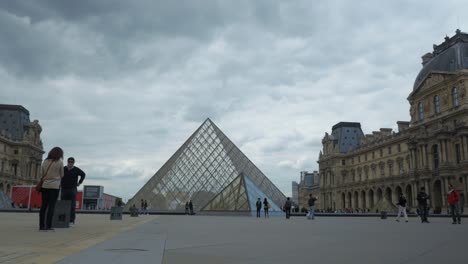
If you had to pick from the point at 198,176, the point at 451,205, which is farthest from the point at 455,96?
the point at 451,205

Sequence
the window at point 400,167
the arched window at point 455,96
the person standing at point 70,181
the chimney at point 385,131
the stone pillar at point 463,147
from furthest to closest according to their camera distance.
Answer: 1. the chimney at point 385,131
2. the window at point 400,167
3. the arched window at point 455,96
4. the stone pillar at point 463,147
5. the person standing at point 70,181

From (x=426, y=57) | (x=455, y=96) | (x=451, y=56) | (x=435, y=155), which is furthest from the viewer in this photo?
(x=426, y=57)

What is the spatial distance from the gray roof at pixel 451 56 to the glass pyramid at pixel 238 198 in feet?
102

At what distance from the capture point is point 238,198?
91.7 ft

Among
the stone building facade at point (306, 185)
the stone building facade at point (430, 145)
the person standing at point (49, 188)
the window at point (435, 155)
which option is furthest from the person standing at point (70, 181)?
the stone building facade at point (306, 185)

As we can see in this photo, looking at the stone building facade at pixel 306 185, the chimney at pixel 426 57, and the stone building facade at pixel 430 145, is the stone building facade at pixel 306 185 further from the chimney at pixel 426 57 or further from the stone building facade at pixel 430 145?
the chimney at pixel 426 57

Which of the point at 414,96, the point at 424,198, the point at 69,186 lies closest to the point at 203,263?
the point at 69,186

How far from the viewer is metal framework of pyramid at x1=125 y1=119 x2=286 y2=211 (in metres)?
34.1

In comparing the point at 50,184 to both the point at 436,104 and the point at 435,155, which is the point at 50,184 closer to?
the point at 435,155

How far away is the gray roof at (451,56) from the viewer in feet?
158

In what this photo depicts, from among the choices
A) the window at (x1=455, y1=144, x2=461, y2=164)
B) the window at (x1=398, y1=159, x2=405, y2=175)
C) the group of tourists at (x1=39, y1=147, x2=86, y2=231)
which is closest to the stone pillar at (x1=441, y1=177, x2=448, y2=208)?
the window at (x1=455, y1=144, x2=461, y2=164)

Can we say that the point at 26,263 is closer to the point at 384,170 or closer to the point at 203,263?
the point at 203,263

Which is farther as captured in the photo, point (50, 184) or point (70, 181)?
point (70, 181)

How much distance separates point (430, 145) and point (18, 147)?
63.9 meters
